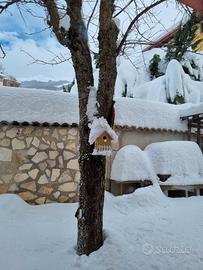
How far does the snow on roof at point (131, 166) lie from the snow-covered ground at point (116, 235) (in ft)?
1.48

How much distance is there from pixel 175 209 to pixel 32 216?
283 cm

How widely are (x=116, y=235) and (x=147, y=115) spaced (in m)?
4.58

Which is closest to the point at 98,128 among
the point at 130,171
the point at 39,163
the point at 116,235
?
the point at 116,235

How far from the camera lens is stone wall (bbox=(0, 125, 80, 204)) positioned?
19.1 feet

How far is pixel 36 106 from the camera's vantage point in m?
6.21

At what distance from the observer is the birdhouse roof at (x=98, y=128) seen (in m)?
3.09

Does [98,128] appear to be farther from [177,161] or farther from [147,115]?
[147,115]

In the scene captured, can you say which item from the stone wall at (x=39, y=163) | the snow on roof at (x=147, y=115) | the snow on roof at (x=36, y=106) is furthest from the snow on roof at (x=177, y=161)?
the snow on roof at (x=36, y=106)

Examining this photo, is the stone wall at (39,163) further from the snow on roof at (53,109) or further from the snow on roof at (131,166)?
the snow on roof at (131,166)

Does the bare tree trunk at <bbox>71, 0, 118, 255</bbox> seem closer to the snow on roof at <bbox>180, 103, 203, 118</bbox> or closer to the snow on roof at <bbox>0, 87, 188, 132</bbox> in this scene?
the snow on roof at <bbox>0, 87, 188, 132</bbox>

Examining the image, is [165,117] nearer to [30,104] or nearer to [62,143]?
[62,143]

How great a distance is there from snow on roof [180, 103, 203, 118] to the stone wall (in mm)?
3556

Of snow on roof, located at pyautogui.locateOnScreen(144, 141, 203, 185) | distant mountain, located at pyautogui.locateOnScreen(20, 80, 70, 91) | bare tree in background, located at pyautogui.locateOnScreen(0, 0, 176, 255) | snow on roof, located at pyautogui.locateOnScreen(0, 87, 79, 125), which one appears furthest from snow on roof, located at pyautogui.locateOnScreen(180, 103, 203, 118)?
distant mountain, located at pyautogui.locateOnScreen(20, 80, 70, 91)

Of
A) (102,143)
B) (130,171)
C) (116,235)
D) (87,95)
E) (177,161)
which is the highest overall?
(87,95)
